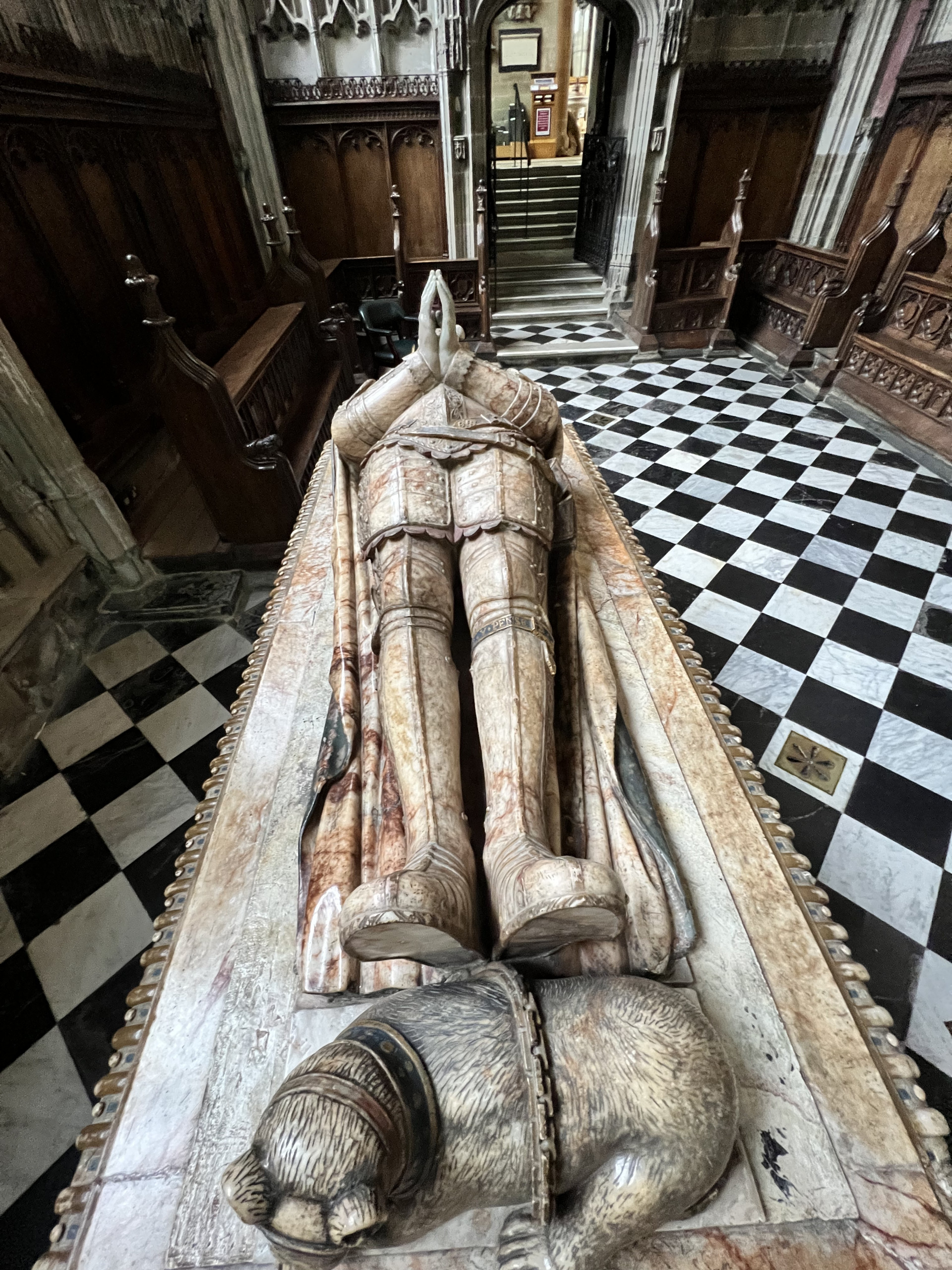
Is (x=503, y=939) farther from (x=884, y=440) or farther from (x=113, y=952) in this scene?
(x=884, y=440)

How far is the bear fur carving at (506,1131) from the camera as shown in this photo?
64cm

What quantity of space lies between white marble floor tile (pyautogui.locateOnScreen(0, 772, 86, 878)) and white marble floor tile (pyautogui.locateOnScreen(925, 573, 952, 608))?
13.1ft

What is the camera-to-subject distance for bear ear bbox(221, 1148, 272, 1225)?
62 centimetres

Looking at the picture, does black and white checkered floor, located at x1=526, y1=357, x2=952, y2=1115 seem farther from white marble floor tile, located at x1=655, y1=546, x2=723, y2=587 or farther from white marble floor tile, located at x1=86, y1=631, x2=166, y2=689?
white marble floor tile, located at x1=86, y1=631, x2=166, y2=689

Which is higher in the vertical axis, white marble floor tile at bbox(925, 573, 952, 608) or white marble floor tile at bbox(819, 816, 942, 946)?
white marble floor tile at bbox(819, 816, 942, 946)

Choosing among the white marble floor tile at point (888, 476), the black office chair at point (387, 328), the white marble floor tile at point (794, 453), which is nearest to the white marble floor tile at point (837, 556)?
the white marble floor tile at point (888, 476)

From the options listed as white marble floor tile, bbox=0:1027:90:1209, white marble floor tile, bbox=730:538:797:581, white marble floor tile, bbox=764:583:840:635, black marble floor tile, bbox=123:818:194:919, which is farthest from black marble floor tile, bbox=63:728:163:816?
white marble floor tile, bbox=730:538:797:581

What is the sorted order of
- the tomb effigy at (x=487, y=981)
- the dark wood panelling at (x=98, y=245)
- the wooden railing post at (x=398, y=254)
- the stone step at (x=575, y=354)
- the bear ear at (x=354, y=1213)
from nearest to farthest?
the bear ear at (x=354, y=1213), the tomb effigy at (x=487, y=981), the dark wood panelling at (x=98, y=245), the wooden railing post at (x=398, y=254), the stone step at (x=575, y=354)

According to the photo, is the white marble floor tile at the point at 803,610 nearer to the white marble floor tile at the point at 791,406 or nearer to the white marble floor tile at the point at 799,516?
the white marble floor tile at the point at 799,516

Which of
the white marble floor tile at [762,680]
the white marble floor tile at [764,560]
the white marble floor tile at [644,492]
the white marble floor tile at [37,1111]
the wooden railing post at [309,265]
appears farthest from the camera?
the wooden railing post at [309,265]

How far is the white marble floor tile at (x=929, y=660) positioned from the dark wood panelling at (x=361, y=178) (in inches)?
258

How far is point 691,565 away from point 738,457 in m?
1.49

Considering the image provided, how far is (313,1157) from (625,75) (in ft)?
29.3

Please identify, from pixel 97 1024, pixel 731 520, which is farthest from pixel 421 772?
pixel 731 520
